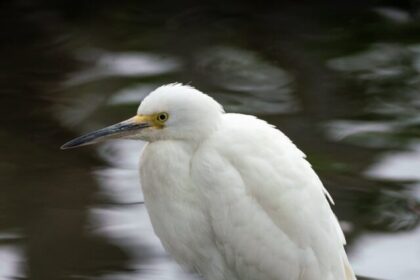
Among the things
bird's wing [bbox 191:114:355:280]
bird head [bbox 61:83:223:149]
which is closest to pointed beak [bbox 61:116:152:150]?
bird head [bbox 61:83:223:149]

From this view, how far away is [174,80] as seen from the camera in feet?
21.7

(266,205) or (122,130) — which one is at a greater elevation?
(122,130)

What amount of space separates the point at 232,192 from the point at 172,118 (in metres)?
0.34

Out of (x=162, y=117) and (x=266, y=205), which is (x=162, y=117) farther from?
(x=266, y=205)

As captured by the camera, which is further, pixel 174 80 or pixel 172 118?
pixel 174 80

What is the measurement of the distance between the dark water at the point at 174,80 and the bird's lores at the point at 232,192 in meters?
0.95

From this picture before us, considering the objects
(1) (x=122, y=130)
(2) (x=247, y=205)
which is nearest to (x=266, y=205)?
(2) (x=247, y=205)

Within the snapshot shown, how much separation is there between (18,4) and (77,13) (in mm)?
507

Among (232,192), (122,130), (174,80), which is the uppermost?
(122,130)

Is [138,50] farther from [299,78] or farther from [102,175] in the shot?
[102,175]

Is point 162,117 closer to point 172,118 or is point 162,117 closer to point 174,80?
point 172,118

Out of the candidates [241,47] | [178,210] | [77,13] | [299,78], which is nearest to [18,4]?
[77,13]

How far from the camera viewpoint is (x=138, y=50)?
23.8 feet

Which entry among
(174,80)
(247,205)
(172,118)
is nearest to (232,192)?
(247,205)
